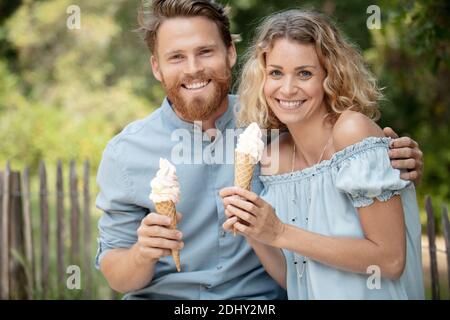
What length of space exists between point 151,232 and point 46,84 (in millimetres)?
10242

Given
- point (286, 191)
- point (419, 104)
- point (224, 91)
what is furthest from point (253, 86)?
point (419, 104)

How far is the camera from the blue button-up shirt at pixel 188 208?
120 inches

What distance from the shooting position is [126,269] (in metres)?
2.93

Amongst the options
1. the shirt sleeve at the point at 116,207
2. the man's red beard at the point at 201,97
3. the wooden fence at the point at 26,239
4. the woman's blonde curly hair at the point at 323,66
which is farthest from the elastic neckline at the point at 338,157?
the wooden fence at the point at 26,239

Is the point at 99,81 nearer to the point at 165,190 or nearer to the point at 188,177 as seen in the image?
the point at 188,177

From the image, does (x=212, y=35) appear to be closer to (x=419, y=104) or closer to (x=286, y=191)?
(x=286, y=191)

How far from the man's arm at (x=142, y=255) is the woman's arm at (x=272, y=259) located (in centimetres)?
39

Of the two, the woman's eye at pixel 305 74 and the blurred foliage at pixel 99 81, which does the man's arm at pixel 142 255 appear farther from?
the blurred foliage at pixel 99 81

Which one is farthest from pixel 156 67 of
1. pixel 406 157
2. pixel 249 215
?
pixel 406 157

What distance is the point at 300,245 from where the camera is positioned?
8.43 feet

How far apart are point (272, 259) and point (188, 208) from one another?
435 millimetres

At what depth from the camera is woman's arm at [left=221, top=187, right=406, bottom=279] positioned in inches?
101

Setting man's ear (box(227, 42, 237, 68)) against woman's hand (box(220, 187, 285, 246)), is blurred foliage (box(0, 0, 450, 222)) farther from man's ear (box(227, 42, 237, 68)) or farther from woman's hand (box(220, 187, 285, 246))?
woman's hand (box(220, 187, 285, 246))

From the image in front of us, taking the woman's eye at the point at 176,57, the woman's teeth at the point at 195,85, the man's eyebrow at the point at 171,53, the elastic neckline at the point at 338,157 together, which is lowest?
the elastic neckline at the point at 338,157
